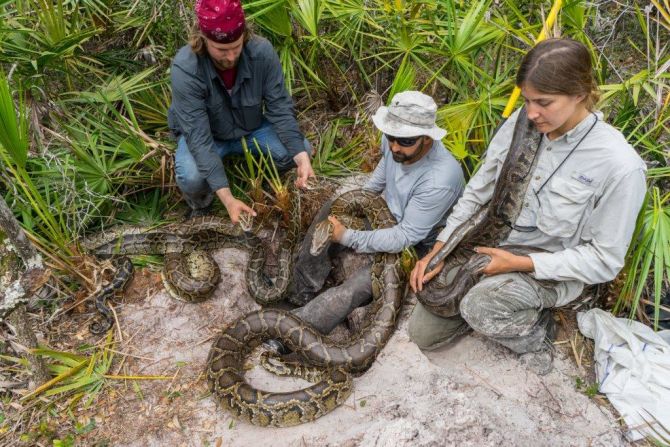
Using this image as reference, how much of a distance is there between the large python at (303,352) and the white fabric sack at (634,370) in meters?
1.78

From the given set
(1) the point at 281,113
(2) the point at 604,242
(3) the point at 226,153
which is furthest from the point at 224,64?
(2) the point at 604,242

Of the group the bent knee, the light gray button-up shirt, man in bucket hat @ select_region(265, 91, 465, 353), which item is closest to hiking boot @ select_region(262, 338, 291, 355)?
man in bucket hat @ select_region(265, 91, 465, 353)

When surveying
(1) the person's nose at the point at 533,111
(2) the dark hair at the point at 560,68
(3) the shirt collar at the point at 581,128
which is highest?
(2) the dark hair at the point at 560,68

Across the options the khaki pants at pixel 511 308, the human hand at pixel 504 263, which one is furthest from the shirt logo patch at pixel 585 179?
the khaki pants at pixel 511 308

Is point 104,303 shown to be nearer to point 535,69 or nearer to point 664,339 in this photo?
point 535,69

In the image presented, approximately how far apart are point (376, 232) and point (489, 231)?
3.75 feet

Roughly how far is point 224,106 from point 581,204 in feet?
12.6

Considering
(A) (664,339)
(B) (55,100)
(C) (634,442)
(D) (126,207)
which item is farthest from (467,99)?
(B) (55,100)

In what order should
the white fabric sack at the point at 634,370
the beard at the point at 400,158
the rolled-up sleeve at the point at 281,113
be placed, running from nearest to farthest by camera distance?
the white fabric sack at the point at 634,370 → the beard at the point at 400,158 → the rolled-up sleeve at the point at 281,113

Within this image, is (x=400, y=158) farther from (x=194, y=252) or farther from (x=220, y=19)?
(x=194, y=252)

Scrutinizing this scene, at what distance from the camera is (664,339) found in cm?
409

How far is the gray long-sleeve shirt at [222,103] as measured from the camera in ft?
16.9

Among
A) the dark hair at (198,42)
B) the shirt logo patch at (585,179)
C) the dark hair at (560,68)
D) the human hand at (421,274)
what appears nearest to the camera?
the dark hair at (560,68)

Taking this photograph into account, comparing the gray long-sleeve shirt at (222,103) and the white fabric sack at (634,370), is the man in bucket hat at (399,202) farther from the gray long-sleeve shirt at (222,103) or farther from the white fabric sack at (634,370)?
the white fabric sack at (634,370)
